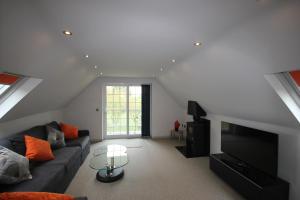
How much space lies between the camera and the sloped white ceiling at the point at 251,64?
1.36m

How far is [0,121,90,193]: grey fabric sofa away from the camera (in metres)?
1.97

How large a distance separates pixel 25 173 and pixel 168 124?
15.5 feet

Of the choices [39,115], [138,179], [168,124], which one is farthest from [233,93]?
[39,115]

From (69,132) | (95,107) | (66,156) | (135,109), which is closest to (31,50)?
(66,156)

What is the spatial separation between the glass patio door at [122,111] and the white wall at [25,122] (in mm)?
1768

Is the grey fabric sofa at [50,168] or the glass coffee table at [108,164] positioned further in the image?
the glass coffee table at [108,164]

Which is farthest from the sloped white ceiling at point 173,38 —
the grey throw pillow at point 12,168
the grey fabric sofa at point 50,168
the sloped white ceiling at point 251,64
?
the grey throw pillow at point 12,168

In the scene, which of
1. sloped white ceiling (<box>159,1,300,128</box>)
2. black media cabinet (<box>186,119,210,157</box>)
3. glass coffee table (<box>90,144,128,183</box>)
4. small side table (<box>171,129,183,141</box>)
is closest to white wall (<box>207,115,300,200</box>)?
sloped white ceiling (<box>159,1,300,128</box>)

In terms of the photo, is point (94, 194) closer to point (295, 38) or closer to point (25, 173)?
point (25, 173)

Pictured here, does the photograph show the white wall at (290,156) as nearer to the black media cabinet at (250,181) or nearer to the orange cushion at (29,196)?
the black media cabinet at (250,181)

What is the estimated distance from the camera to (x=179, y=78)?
4004 millimetres

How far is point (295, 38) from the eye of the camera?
1320mm

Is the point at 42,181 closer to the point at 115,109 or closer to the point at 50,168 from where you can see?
the point at 50,168

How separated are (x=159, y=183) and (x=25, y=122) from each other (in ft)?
10.2
